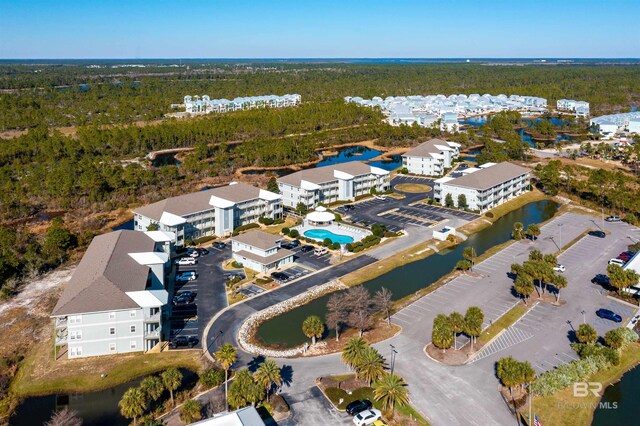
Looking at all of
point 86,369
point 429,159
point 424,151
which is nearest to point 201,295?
point 86,369

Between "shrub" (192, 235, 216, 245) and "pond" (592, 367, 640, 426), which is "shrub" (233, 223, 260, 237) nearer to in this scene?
"shrub" (192, 235, 216, 245)

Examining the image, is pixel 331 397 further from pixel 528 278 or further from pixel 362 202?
pixel 362 202

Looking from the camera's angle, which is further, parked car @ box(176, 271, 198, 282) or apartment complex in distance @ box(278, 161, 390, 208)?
apartment complex in distance @ box(278, 161, 390, 208)

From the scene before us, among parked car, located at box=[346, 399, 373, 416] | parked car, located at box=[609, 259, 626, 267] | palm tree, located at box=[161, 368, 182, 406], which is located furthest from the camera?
parked car, located at box=[609, 259, 626, 267]

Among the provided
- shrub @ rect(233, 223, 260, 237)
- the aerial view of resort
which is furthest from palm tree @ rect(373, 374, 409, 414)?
shrub @ rect(233, 223, 260, 237)

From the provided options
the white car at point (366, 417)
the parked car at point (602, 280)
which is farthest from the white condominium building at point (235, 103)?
the white car at point (366, 417)

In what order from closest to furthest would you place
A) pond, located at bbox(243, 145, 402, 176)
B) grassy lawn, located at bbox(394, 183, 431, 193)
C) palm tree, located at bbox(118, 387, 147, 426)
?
1. palm tree, located at bbox(118, 387, 147, 426)
2. grassy lawn, located at bbox(394, 183, 431, 193)
3. pond, located at bbox(243, 145, 402, 176)

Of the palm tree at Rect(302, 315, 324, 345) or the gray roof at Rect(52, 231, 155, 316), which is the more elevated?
the gray roof at Rect(52, 231, 155, 316)
